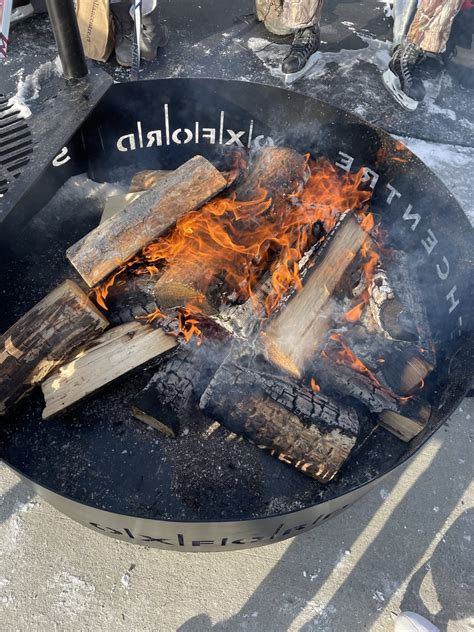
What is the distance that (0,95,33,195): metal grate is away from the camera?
208 cm

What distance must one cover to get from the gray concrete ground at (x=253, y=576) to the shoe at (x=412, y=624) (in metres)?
0.07

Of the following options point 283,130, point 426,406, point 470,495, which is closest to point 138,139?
point 283,130

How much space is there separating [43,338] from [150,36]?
368cm

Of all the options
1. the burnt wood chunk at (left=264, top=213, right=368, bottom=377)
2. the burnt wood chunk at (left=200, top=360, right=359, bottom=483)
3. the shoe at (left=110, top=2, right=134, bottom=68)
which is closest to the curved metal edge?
the burnt wood chunk at (left=200, top=360, right=359, bottom=483)

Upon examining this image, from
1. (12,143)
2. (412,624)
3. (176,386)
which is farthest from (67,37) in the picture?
(412,624)

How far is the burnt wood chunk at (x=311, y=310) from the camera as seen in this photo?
2.04 meters

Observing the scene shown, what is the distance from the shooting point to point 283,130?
3092 millimetres

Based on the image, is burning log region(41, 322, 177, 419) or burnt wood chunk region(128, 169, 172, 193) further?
burnt wood chunk region(128, 169, 172, 193)

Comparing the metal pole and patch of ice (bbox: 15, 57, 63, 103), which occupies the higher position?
the metal pole

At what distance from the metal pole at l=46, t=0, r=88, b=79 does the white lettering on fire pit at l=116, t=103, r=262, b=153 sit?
588 millimetres

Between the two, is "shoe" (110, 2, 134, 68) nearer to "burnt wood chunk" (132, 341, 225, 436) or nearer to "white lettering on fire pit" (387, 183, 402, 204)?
"white lettering on fire pit" (387, 183, 402, 204)

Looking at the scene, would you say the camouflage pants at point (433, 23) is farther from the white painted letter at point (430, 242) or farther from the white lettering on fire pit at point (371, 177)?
the white painted letter at point (430, 242)

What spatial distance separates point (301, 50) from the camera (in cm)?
455

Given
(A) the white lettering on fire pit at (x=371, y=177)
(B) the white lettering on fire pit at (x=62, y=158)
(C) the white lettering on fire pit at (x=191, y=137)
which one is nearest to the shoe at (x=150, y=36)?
(C) the white lettering on fire pit at (x=191, y=137)
